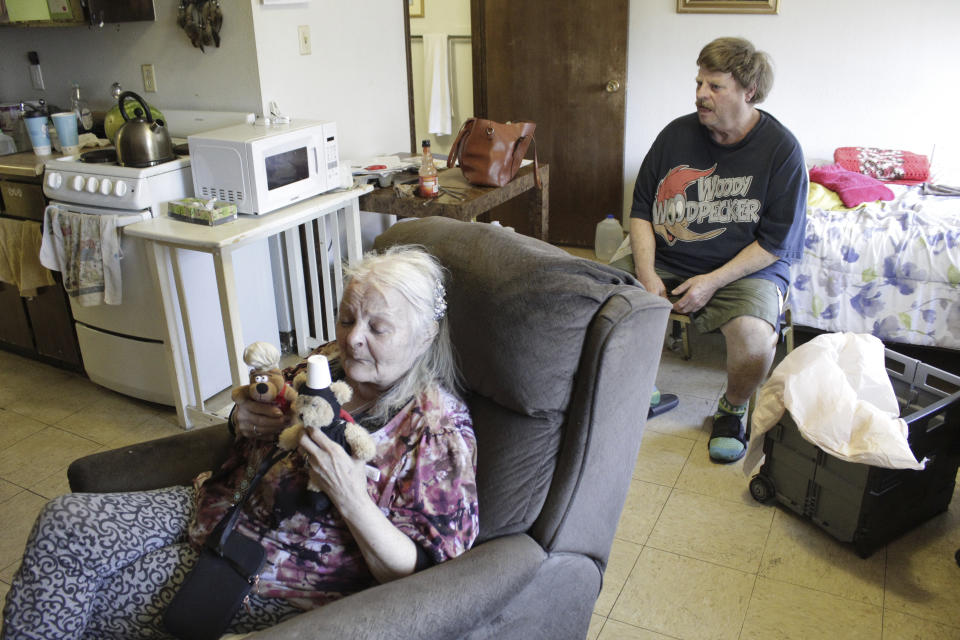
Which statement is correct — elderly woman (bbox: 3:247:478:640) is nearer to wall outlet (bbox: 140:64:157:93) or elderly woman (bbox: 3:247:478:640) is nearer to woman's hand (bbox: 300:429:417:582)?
woman's hand (bbox: 300:429:417:582)

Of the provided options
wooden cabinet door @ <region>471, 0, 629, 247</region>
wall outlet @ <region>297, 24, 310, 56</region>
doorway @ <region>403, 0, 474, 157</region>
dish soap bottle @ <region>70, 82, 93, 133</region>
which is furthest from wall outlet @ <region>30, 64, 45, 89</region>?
wooden cabinet door @ <region>471, 0, 629, 247</region>

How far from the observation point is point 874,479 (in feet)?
6.15

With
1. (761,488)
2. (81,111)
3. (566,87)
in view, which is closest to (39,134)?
(81,111)

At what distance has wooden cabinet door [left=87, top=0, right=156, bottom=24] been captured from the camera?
2916 millimetres

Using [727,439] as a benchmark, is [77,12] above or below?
above

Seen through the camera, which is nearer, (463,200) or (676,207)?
(676,207)

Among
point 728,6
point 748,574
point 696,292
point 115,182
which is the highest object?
point 728,6

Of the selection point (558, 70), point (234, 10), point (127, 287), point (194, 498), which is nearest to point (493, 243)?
point (194, 498)

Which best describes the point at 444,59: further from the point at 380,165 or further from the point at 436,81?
the point at 380,165

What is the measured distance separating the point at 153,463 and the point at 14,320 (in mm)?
2065

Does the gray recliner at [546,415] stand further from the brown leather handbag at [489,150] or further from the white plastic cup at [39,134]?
the white plastic cup at [39,134]

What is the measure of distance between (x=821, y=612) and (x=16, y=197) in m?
2.89

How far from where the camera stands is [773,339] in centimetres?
A: 242

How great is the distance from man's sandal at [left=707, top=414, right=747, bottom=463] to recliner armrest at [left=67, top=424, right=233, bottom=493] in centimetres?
152
